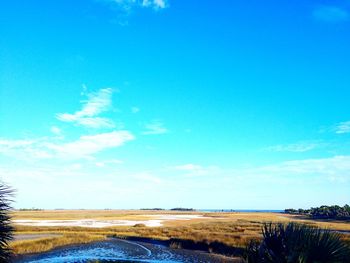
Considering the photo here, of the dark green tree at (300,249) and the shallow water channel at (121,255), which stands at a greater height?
the dark green tree at (300,249)

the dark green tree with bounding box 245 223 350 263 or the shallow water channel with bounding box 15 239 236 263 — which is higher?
the dark green tree with bounding box 245 223 350 263

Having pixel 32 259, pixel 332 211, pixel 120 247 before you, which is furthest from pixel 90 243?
pixel 332 211

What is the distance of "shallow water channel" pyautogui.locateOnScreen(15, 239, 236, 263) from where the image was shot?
33.5m

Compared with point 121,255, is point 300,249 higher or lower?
higher

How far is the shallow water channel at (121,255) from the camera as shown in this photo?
33469 mm

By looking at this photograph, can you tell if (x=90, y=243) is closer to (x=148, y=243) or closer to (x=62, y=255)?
(x=148, y=243)

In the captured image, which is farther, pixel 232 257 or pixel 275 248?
pixel 232 257

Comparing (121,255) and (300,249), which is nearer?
(300,249)

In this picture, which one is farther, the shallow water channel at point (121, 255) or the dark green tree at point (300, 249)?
the shallow water channel at point (121, 255)

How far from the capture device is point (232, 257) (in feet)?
114

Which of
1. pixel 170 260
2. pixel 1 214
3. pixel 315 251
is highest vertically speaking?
pixel 1 214

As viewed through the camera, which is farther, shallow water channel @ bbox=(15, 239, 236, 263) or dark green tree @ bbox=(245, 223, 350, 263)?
shallow water channel @ bbox=(15, 239, 236, 263)

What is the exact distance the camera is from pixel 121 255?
36.8m

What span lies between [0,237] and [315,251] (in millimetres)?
9133
